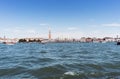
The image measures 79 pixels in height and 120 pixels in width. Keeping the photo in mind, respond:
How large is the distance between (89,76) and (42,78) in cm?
330

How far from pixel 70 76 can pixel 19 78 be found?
3501 millimetres

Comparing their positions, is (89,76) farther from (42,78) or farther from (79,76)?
(42,78)

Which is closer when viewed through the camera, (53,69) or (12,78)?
(12,78)

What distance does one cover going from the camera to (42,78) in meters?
15.9

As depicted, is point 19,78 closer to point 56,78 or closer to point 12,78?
point 12,78

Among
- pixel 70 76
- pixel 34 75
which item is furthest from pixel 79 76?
pixel 34 75

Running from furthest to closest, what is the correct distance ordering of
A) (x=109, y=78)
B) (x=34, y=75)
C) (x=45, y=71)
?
1. (x=45, y=71)
2. (x=34, y=75)
3. (x=109, y=78)

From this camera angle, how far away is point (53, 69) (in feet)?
64.5

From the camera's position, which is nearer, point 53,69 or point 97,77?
point 97,77

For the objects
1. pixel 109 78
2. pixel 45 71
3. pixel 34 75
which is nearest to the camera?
pixel 109 78

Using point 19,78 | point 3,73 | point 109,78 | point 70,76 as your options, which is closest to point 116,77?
point 109,78

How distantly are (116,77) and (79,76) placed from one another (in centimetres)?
250

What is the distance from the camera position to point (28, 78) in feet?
51.1

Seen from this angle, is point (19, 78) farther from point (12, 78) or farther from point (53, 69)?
point (53, 69)
